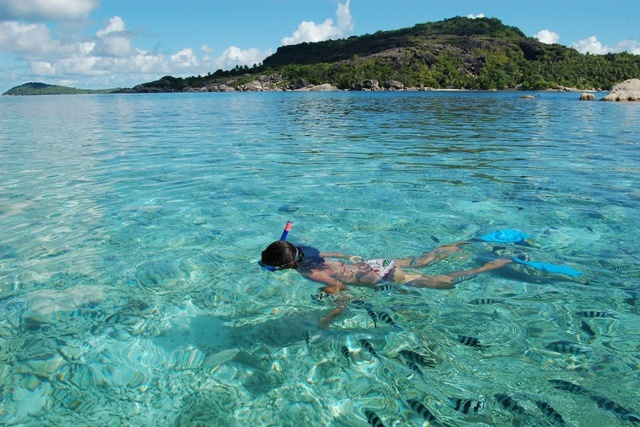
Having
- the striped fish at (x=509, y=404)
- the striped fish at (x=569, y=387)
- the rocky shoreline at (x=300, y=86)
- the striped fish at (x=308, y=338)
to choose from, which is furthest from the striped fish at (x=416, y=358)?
the rocky shoreline at (x=300, y=86)

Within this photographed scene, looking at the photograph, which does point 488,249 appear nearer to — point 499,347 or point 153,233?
point 499,347

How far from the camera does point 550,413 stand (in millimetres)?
3752

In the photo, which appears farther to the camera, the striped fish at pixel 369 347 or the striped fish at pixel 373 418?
the striped fish at pixel 369 347

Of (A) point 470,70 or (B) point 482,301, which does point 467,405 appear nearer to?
(B) point 482,301

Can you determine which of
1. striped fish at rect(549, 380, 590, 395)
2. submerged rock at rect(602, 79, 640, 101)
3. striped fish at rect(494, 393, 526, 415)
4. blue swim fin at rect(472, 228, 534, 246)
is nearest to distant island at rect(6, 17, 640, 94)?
submerged rock at rect(602, 79, 640, 101)

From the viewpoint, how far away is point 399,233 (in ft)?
27.8

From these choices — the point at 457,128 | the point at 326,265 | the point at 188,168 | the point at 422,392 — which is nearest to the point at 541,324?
the point at 422,392

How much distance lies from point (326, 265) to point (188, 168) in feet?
32.1

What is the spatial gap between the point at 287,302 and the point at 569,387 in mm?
3382

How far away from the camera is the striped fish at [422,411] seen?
12.5 ft

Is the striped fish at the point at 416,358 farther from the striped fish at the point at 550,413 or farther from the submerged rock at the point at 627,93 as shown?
the submerged rock at the point at 627,93

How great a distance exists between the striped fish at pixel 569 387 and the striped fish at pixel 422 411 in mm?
1275

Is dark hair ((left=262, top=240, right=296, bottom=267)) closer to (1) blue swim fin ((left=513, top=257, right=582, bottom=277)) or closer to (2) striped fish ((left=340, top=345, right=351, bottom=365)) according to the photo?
(2) striped fish ((left=340, top=345, right=351, bottom=365))

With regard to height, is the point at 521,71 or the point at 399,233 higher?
the point at 521,71
